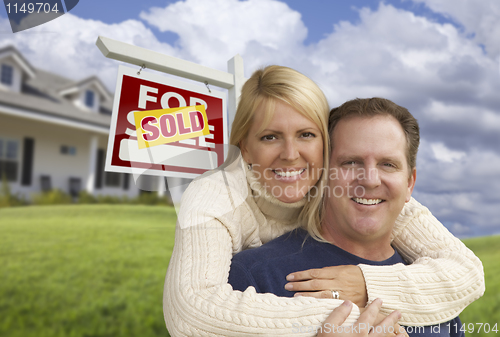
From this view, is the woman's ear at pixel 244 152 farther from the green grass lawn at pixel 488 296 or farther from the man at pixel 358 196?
the green grass lawn at pixel 488 296

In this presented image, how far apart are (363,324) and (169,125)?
162cm

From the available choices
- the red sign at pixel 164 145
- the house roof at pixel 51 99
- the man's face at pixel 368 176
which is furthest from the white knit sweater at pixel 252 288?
the house roof at pixel 51 99

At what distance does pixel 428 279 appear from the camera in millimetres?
1482

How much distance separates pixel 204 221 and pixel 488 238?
1197 centimetres

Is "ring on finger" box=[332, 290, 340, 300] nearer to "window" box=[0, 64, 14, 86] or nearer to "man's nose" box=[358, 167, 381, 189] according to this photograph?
"man's nose" box=[358, 167, 381, 189]

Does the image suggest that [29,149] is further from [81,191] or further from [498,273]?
[498,273]

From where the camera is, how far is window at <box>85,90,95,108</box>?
7879 mm

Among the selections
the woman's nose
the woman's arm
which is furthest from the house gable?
the woman's arm

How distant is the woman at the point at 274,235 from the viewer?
1.19 metres

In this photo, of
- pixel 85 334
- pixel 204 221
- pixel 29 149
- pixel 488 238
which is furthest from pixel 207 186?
pixel 488 238

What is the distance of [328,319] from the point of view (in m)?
1.16

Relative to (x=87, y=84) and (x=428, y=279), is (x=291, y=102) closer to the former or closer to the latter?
(x=428, y=279)

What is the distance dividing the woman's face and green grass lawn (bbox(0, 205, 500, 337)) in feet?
10.7

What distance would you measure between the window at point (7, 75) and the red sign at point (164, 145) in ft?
23.9
